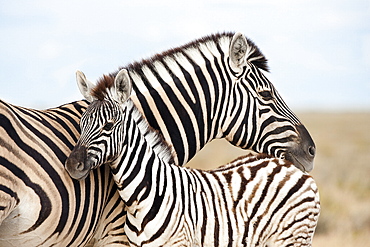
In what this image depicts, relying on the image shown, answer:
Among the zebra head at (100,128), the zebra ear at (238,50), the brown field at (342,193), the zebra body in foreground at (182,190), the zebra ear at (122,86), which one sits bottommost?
the brown field at (342,193)

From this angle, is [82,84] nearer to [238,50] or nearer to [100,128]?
[100,128]

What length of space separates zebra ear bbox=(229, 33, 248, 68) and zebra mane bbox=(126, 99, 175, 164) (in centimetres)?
131

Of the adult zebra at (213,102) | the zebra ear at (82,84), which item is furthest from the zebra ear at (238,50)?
the zebra ear at (82,84)

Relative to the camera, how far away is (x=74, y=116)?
5.12 metres

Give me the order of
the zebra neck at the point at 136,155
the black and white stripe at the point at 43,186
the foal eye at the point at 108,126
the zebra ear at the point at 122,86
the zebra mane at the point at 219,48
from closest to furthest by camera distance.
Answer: the black and white stripe at the point at 43,186
the foal eye at the point at 108,126
the zebra ear at the point at 122,86
the zebra neck at the point at 136,155
the zebra mane at the point at 219,48

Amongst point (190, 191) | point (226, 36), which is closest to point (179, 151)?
point (190, 191)

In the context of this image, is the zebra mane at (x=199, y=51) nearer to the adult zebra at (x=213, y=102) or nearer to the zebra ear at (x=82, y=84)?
the adult zebra at (x=213, y=102)

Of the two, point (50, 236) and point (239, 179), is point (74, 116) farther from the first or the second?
point (239, 179)

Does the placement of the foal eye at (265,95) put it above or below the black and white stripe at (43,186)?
above

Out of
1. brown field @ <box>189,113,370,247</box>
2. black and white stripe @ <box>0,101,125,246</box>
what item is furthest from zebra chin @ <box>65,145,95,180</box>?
brown field @ <box>189,113,370,247</box>

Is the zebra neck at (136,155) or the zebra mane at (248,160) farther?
the zebra mane at (248,160)

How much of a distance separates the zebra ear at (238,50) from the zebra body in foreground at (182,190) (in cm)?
118

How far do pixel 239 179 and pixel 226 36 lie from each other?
1.77 metres

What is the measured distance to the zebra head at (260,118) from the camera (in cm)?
591
